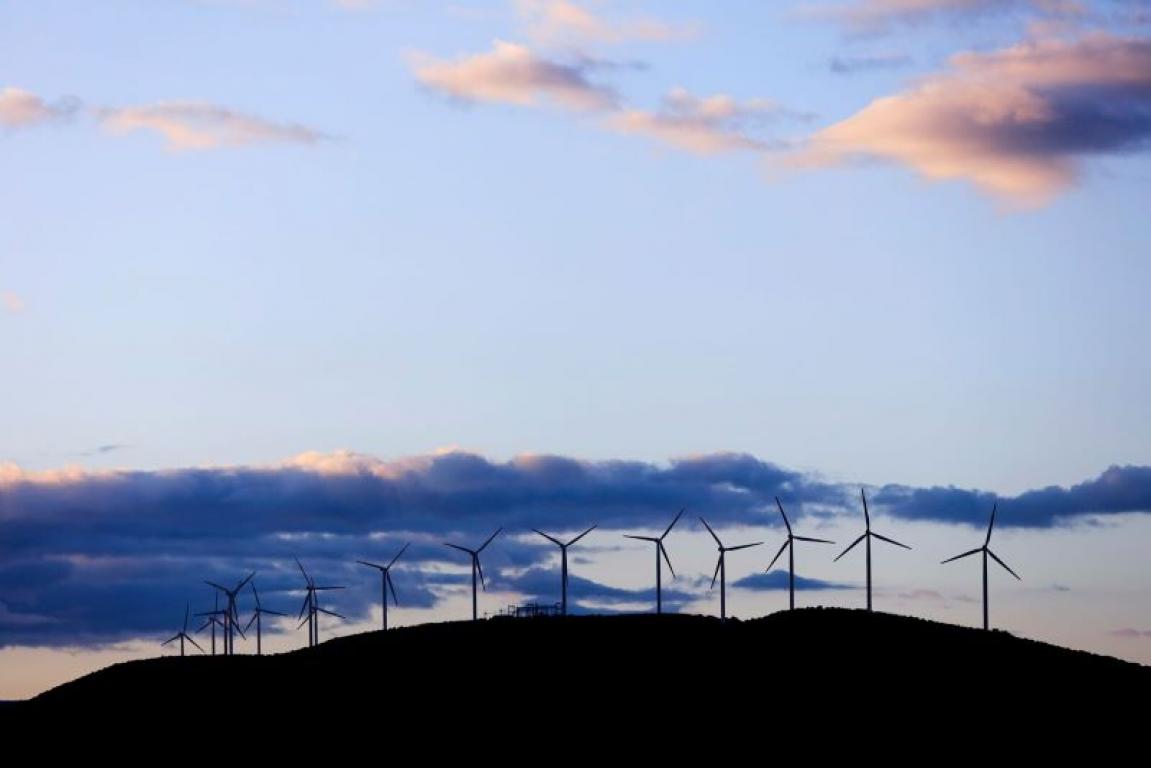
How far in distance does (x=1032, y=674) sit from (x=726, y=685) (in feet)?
97.4

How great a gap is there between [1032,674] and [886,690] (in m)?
17.3

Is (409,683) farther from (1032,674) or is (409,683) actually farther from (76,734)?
(1032,674)

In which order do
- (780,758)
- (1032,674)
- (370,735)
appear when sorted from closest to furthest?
1. (780,758)
2. (370,735)
3. (1032,674)

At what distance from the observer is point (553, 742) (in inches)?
6811

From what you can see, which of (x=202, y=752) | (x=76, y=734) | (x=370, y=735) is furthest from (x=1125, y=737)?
(x=76, y=734)

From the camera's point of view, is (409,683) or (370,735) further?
(409,683)

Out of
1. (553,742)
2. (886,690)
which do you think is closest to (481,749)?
(553,742)

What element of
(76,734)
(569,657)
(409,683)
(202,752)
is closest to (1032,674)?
(569,657)

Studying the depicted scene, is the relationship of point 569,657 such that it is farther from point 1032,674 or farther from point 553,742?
point 1032,674

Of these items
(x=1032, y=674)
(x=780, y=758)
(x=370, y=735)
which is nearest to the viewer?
(x=780, y=758)

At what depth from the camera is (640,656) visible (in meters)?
197

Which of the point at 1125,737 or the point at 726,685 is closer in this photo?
the point at 1125,737

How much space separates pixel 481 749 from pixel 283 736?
19856 mm

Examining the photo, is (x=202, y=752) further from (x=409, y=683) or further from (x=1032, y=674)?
(x=1032, y=674)
